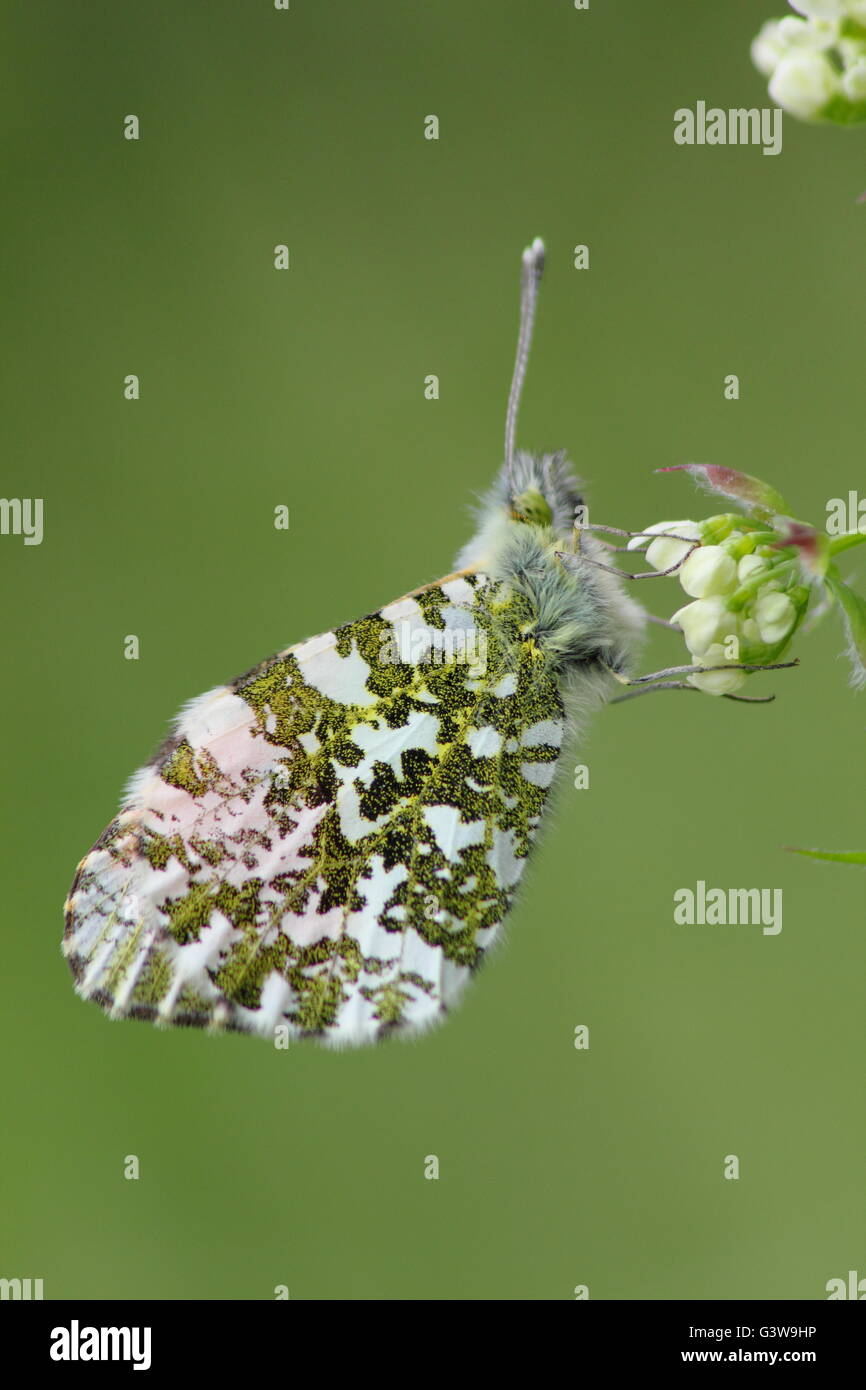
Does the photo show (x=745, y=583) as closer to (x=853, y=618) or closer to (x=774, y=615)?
(x=774, y=615)

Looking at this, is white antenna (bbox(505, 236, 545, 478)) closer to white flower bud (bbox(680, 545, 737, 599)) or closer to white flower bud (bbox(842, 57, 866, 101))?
white flower bud (bbox(680, 545, 737, 599))

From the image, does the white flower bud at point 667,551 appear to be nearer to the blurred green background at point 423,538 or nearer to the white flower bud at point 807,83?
the white flower bud at point 807,83

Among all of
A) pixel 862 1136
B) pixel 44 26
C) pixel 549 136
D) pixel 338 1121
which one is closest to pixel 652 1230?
pixel 862 1136

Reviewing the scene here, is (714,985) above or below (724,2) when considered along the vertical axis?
below

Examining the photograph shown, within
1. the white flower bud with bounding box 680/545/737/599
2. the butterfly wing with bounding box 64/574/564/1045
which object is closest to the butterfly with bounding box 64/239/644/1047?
the butterfly wing with bounding box 64/574/564/1045

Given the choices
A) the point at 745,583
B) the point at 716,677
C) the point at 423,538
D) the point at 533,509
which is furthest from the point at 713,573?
the point at 423,538

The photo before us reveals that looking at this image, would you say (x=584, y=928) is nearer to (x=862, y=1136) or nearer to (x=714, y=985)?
(x=714, y=985)
